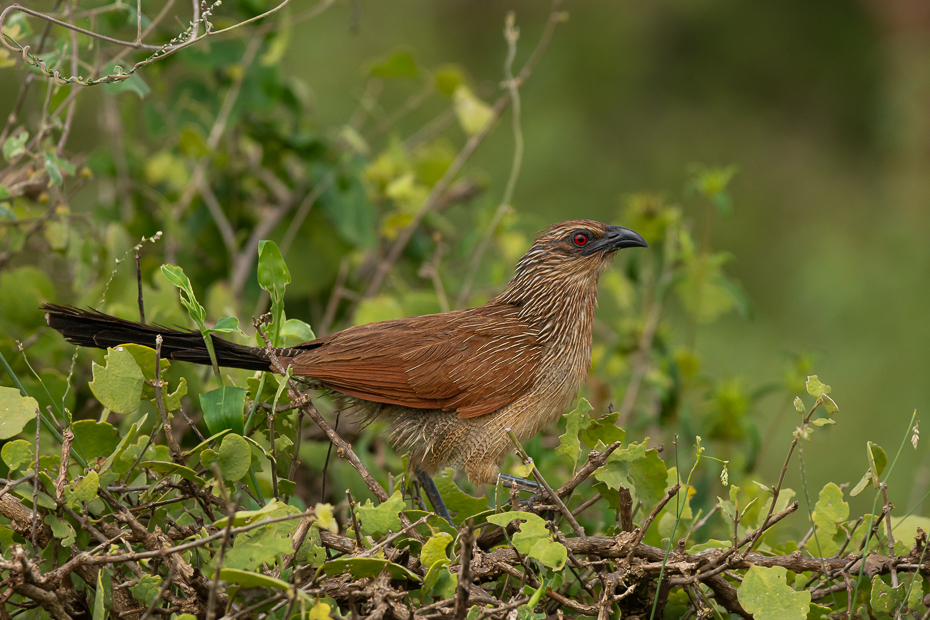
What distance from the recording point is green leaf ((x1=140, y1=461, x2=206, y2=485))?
167 centimetres

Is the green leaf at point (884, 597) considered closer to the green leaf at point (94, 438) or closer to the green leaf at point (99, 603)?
the green leaf at point (99, 603)

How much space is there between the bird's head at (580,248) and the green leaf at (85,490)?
1.65 metres

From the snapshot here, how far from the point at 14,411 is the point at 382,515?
0.75 metres

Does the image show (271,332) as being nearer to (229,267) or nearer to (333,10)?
(229,267)

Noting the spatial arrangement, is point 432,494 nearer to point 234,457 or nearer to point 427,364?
point 427,364

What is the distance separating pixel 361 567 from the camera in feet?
5.20

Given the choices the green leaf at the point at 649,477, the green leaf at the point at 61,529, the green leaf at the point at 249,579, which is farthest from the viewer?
the green leaf at the point at 649,477

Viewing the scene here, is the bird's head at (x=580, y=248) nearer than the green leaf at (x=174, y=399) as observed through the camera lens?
No

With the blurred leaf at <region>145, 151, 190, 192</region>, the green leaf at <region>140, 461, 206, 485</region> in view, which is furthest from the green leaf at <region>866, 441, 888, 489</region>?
the blurred leaf at <region>145, 151, 190, 192</region>

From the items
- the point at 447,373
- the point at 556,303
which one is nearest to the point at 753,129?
the point at 556,303

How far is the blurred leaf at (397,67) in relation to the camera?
135 inches

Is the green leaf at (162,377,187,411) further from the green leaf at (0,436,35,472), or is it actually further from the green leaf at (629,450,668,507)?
the green leaf at (629,450,668,507)

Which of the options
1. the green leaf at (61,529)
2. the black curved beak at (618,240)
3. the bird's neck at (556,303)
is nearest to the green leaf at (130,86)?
the green leaf at (61,529)

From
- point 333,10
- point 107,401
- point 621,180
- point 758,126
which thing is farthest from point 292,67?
point 107,401
